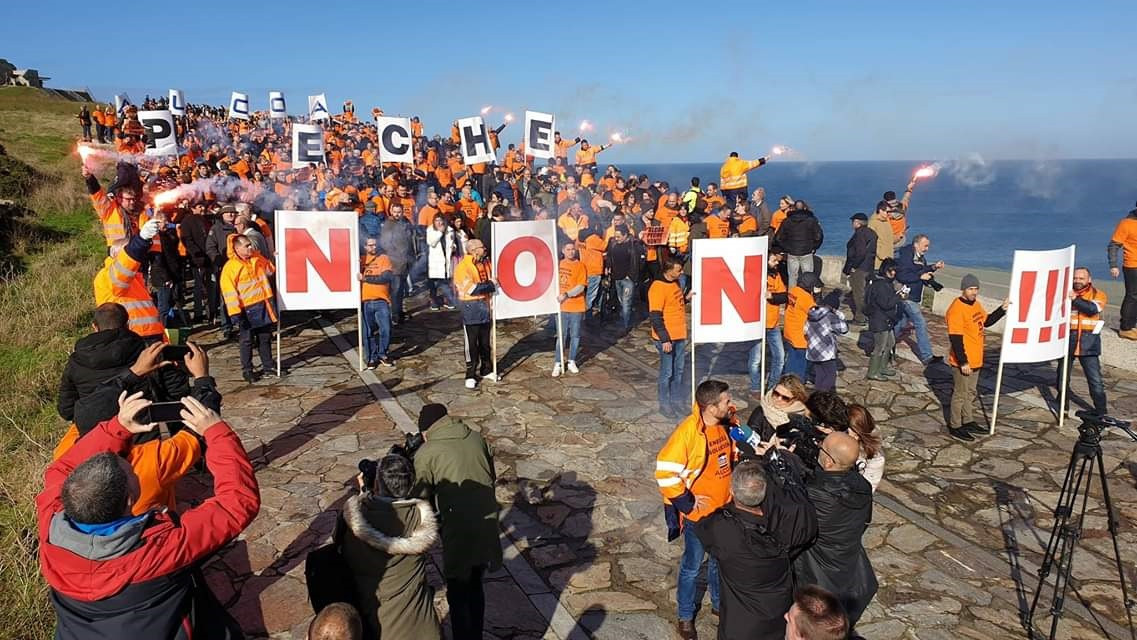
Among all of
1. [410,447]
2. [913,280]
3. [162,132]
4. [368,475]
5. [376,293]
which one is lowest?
[410,447]

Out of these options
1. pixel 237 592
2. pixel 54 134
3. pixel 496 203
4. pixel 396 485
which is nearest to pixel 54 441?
pixel 237 592

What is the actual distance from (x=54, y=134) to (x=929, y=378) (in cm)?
4810

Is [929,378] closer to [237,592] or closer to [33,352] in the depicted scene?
[237,592]

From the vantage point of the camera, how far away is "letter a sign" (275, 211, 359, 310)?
10.6 metres

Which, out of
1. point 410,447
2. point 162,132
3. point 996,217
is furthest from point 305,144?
point 996,217

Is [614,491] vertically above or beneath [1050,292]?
beneath

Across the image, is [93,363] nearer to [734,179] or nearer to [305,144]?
[305,144]

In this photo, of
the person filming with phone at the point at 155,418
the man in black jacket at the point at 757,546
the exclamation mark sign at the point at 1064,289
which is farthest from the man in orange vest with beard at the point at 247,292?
the exclamation mark sign at the point at 1064,289

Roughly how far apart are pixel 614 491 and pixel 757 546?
3.53 metres

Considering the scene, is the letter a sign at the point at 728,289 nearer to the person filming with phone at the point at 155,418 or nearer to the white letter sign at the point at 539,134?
the person filming with phone at the point at 155,418

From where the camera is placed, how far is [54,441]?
8406 mm

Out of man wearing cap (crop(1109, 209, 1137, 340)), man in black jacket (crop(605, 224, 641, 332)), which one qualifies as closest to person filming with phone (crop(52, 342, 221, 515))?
man in black jacket (crop(605, 224, 641, 332))

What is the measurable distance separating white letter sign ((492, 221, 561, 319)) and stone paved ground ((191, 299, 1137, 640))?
1116 mm

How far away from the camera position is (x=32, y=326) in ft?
42.6
